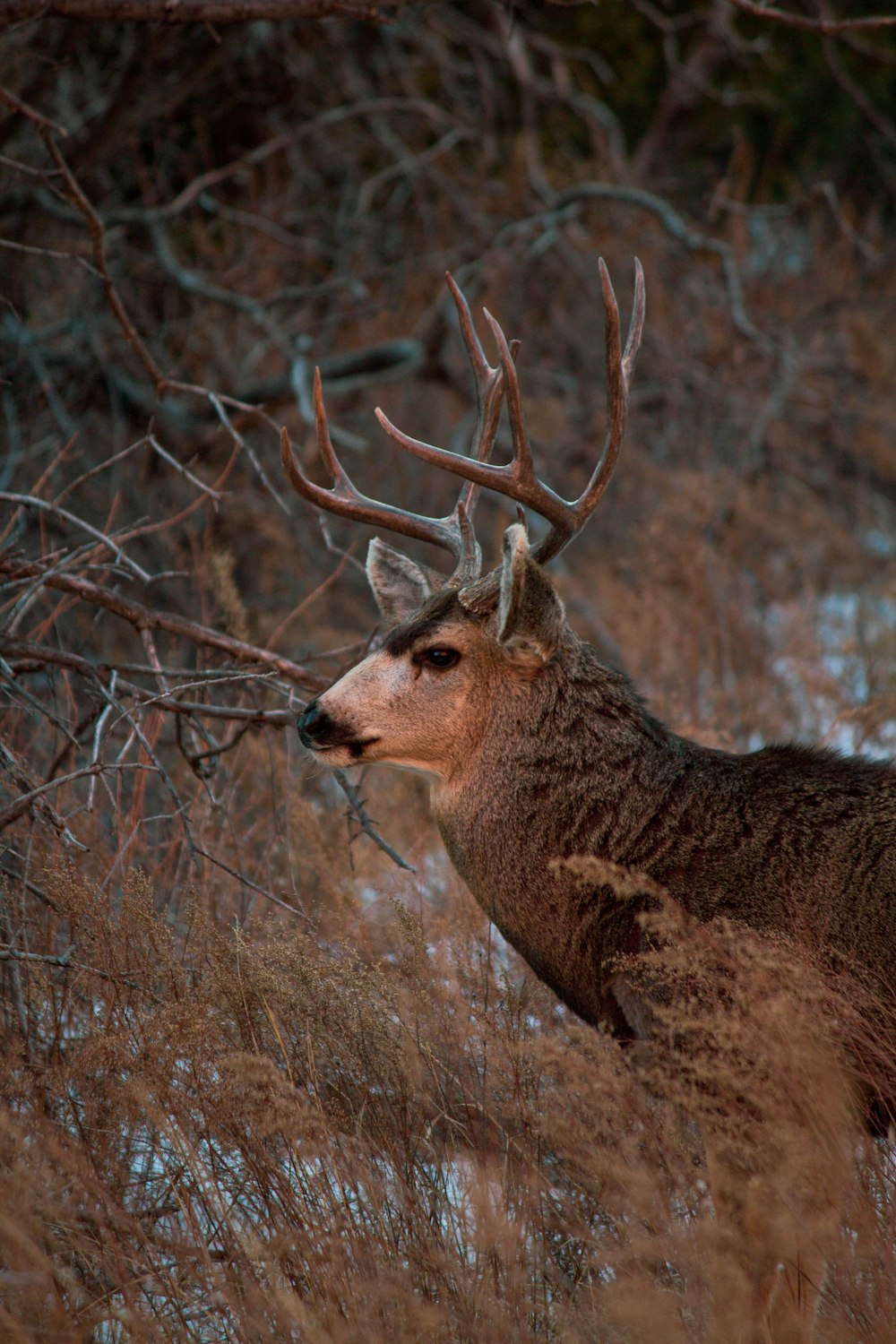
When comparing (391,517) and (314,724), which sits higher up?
(391,517)

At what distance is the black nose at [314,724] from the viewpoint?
3.61 metres

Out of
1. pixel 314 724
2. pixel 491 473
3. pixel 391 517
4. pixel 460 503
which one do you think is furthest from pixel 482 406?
pixel 314 724

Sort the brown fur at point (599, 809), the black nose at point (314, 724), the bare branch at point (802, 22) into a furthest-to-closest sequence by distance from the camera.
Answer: the bare branch at point (802, 22), the black nose at point (314, 724), the brown fur at point (599, 809)

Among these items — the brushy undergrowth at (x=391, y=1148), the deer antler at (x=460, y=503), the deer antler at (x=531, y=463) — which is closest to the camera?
the brushy undergrowth at (x=391, y=1148)

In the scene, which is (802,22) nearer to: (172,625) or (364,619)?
(172,625)

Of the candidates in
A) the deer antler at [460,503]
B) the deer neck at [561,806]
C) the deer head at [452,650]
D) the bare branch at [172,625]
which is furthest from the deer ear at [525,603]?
the bare branch at [172,625]

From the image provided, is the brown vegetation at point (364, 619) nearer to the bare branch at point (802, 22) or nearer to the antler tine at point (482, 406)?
the antler tine at point (482, 406)

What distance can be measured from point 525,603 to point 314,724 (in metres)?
0.71

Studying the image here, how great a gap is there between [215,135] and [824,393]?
517 cm

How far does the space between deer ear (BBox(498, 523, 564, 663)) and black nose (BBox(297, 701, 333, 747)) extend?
1.83ft

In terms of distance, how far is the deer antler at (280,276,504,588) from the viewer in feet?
12.2

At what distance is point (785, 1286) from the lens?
2.83 m

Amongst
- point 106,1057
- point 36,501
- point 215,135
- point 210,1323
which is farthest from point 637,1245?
point 215,135

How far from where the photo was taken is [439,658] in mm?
3705
